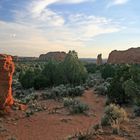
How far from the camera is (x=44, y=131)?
1780cm

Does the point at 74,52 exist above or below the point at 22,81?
above

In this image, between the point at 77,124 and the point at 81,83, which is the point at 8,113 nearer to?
the point at 77,124

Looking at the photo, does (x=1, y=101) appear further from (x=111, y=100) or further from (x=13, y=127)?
(x=111, y=100)

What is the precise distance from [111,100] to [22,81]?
16520 millimetres

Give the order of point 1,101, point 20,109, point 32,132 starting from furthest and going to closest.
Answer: point 20,109 < point 1,101 < point 32,132

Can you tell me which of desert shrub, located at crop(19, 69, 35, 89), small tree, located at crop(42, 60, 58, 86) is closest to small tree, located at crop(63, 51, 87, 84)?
small tree, located at crop(42, 60, 58, 86)

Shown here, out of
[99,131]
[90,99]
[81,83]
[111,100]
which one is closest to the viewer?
[99,131]

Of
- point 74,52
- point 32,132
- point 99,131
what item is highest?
point 74,52

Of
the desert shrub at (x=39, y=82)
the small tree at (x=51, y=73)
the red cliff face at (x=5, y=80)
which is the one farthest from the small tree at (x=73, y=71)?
the red cliff face at (x=5, y=80)

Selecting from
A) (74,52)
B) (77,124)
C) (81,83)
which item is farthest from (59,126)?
(74,52)

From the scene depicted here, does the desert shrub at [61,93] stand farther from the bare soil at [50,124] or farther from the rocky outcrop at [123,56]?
the rocky outcrop at [123,56]

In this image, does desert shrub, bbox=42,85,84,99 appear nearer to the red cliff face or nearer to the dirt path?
the dirt path

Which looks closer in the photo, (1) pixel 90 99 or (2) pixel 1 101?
(2) pixel 1 101

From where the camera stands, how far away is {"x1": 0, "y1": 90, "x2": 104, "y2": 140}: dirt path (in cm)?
1691
